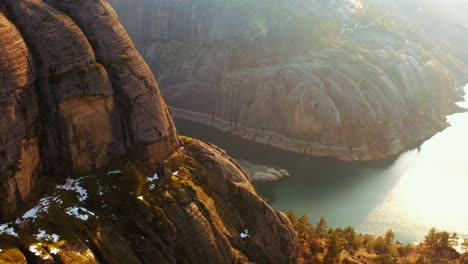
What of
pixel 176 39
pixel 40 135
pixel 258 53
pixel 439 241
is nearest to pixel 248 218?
pixel 40 135

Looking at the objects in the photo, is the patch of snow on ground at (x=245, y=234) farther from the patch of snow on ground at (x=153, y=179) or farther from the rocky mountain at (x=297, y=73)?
the rocky mountain at (x=297, y=73)

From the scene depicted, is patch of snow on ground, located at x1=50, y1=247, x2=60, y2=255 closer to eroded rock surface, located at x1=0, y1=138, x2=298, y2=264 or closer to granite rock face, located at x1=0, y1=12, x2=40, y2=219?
eroded rock surface, located at x1=0, y1=138, x2=298, y2=264

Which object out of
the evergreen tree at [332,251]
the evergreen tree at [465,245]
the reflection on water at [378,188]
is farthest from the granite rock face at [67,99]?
the evergreen tree at [465,245]

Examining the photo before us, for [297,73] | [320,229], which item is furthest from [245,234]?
[297,73]

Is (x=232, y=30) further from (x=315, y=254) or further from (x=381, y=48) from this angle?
(x=315, y=254)

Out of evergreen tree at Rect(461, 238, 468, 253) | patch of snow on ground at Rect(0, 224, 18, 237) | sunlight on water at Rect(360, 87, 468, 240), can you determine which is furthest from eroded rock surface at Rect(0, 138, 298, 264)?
sunlight on water at Rect(360, 87, 468, 240)

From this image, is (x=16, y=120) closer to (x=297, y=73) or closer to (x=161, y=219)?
(x=161, y=219)
